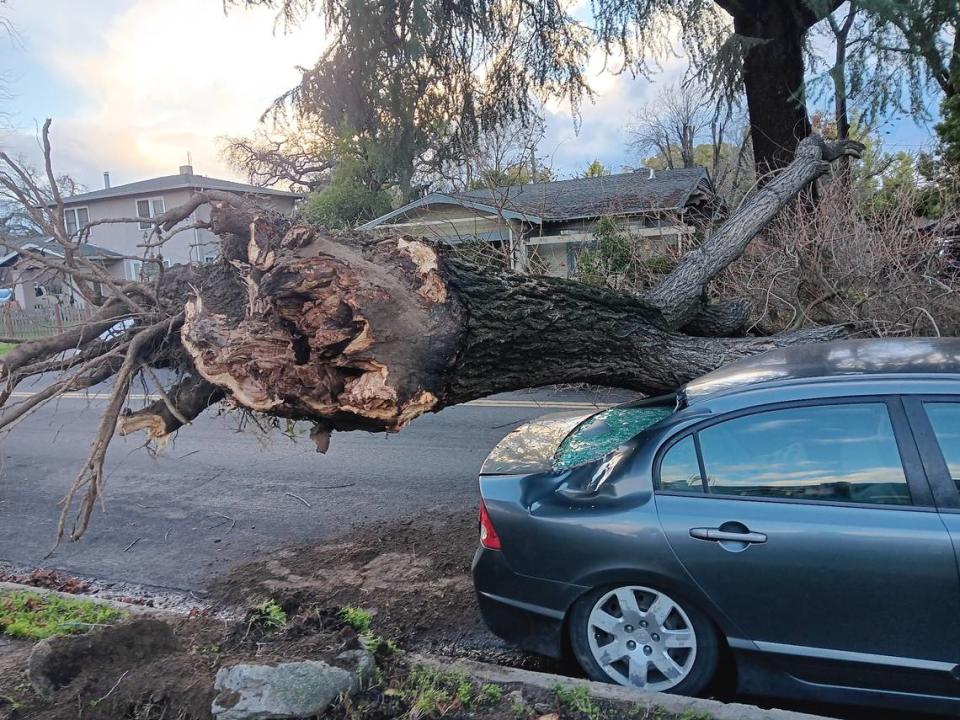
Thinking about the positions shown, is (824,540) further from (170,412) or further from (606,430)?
(170,412)

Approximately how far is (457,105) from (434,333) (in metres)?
10.1

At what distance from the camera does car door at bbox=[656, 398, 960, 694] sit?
2.86m

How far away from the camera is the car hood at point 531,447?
377cm

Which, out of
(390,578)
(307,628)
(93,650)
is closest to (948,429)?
(307,628)

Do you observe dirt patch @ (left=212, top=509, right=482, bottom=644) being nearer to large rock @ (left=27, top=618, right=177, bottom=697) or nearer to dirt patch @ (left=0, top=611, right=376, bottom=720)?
dirt patch @ (left=0, top=611, right=376, bottom=720)

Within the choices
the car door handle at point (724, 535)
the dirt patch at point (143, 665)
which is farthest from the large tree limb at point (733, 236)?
the dirt patch at point (143, 665)

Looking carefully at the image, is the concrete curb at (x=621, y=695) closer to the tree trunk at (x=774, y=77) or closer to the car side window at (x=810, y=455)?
the car side window at (x=810, y=455)

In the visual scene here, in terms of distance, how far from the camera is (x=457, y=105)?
13031 millimetres

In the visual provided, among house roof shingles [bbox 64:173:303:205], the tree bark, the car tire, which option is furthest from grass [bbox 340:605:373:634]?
house roof shingles [bbox 64:173:303:205]

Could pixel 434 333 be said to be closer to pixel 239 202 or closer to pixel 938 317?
pixel 239 202

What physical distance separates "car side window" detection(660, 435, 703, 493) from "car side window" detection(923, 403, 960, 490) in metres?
0.94

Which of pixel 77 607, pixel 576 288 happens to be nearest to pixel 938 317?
pixel 576 288

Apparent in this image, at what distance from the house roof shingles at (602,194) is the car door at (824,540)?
853 centimetres

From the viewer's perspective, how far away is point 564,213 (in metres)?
17.7
